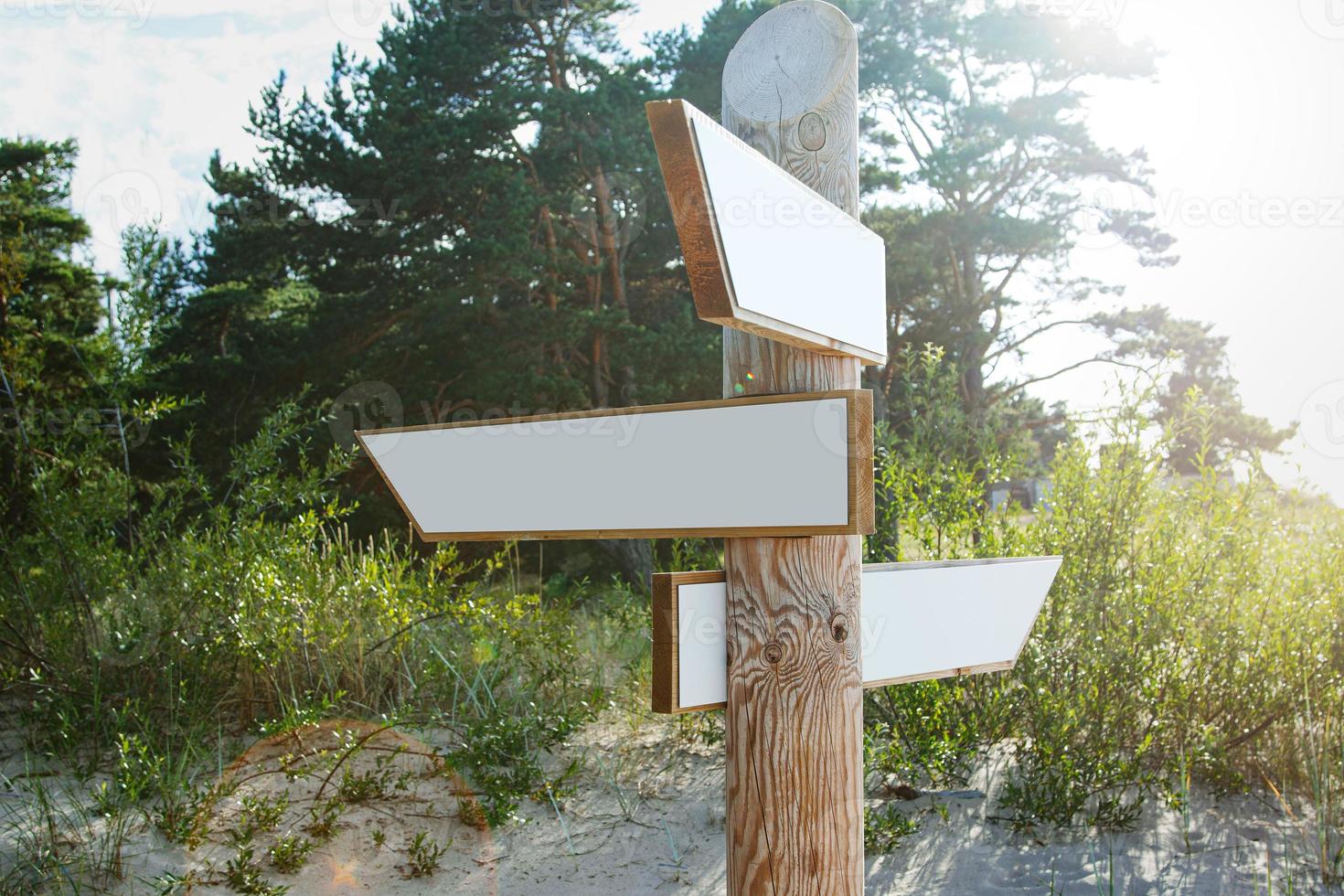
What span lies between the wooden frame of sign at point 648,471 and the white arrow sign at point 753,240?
0.13 metres

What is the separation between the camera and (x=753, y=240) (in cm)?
105

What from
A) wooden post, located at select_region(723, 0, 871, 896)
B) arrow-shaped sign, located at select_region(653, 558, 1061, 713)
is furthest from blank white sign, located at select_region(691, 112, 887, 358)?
arrow-shaped sign, located at select_region(653, 558, 1061, 713)

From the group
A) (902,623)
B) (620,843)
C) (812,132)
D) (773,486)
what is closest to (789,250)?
(773,486)

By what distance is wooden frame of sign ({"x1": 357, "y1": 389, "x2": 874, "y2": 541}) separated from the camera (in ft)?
3.92

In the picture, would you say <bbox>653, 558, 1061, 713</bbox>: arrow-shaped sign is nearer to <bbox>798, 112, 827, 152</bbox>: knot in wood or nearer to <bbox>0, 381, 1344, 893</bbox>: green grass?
<bbox>798, 112, 827, 152</bbox>: knot in wood

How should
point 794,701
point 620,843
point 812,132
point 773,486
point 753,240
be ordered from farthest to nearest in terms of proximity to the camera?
point 620,843
point 812,132
point 794,701
point 773,486
point 753,240

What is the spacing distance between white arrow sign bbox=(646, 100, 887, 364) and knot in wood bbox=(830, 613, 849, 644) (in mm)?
381

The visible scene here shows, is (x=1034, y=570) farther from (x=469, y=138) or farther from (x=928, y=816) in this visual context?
(x=469, y=138)

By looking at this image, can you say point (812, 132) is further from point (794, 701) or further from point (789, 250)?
point (794, 701)

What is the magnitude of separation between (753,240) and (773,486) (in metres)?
0.32

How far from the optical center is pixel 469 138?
39.0 feet

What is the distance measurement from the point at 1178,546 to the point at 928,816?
150 centimetres

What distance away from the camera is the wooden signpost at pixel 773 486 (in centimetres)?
118

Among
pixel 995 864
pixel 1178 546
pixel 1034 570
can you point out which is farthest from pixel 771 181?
pixel 1178 546
